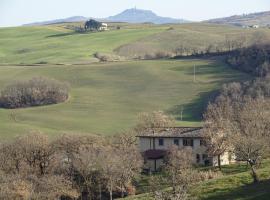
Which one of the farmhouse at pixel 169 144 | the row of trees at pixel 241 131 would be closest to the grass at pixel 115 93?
the row of trees at pixel 241 131

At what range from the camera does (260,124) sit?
63250mm

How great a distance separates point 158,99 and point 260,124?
162 feet

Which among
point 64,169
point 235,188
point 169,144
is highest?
point 235,188

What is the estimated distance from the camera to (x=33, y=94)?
110438 millimetres

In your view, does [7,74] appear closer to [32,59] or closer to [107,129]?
[32,59]

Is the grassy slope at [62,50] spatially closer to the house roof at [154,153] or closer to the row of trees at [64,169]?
the house roof at [154,153]

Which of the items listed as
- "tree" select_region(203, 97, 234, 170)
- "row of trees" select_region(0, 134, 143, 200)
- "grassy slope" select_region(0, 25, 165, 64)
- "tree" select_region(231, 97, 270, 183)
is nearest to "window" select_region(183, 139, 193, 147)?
"tree" select_region(203, 97, 234, 170)

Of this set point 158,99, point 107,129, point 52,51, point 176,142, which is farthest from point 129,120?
point 52,51

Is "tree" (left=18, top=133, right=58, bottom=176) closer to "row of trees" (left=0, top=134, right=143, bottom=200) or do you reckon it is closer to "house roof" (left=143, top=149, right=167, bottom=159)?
"row of trees" (left=0, top=134, right=143, bottom=200)

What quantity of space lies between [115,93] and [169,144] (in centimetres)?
5173

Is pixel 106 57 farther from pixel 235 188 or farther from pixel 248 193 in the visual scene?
pixel 248 193

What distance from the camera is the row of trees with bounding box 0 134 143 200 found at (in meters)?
49.3

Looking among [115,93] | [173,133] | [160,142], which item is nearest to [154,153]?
[160,142]

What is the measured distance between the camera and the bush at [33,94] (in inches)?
4284
